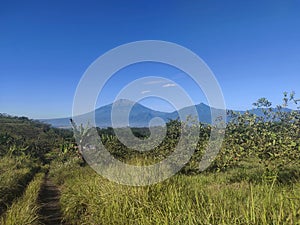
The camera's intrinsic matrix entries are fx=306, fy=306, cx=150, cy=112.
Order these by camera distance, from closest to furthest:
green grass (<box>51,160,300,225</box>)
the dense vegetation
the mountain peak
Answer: green grass (<box>51,160,300,225</box>) < the dense vegetation < the mountain peak

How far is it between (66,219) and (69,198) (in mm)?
964

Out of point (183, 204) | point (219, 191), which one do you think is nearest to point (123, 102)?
point (219, 191)

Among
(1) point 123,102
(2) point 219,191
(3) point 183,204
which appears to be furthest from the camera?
(1) point 123,102

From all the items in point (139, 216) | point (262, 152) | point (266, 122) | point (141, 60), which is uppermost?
point (141, 60)

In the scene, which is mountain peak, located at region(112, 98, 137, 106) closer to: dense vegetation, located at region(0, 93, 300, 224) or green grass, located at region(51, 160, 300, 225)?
dense vegetation, located at region(0, 93, 300, 224)

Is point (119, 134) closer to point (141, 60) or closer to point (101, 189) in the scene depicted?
point (141, 60)

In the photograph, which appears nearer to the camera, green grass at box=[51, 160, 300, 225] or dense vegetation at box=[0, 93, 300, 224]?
green grass at box=[51, 160, 300, 225]

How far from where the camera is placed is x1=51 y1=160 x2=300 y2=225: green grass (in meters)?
3.46

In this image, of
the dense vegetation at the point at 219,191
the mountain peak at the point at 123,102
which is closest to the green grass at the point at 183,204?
the dense vegetation at the point at 219,191

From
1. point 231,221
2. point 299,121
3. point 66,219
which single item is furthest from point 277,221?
point 66,219

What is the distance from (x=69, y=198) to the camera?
8781 millimetres

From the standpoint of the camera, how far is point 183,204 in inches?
185

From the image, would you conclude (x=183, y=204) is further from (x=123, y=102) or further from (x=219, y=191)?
(x=123, y=102)

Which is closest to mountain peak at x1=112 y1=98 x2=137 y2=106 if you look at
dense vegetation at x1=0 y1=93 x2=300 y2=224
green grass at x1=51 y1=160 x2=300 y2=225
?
dense vegetation at x1=0 y1=93 x2=300 y2=224
